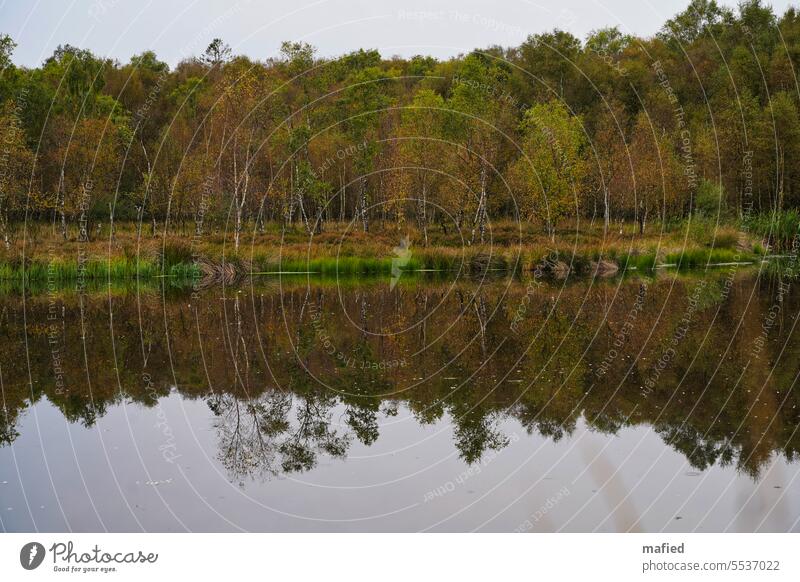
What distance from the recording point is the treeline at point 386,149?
42.3 m

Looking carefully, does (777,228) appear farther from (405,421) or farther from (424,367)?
(405,421)

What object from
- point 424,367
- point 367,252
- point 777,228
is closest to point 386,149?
point 367,252

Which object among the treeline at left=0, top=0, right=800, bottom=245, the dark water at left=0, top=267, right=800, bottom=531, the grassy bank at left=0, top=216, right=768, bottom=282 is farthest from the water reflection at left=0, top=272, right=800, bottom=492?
the treeline at left=0, top=0, right=800, bottom=245

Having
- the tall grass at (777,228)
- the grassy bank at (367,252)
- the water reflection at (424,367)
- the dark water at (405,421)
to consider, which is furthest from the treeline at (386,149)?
the dark water at (405,421)

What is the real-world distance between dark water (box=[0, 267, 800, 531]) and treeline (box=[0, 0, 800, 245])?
2097 centimetres

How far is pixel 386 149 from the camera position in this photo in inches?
1951

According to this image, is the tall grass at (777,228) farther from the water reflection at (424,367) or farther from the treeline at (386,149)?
the water reflection at (424,367)

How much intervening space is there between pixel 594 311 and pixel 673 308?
70.8 inches

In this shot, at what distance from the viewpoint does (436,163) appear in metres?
45.2

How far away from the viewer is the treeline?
42.3 m

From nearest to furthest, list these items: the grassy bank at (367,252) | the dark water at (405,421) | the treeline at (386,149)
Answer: the dark water at (405,421) < the grassy bank at (367,252) < the treeline at (386,149)

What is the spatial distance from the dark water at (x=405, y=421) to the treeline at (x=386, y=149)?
825 inches

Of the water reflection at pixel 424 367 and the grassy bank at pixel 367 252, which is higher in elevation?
the grassy bank at pixel 367 252
